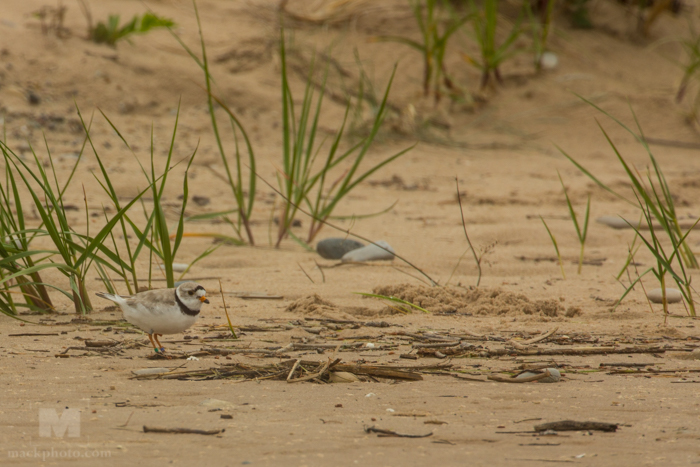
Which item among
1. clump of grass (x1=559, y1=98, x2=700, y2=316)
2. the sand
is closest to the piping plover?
the sand

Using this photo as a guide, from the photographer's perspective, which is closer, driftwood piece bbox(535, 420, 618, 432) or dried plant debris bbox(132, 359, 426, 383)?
driftwood piece bbox(535, 420, 618, 432)

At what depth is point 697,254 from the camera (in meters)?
4.17

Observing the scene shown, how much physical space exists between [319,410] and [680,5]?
9.75m

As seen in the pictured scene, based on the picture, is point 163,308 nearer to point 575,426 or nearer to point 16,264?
point 16,264

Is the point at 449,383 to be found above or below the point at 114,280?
above

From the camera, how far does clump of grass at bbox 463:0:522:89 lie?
7.26m

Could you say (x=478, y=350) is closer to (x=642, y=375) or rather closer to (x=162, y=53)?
(x=642, y=375)

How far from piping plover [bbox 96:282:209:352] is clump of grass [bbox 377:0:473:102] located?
5090mm

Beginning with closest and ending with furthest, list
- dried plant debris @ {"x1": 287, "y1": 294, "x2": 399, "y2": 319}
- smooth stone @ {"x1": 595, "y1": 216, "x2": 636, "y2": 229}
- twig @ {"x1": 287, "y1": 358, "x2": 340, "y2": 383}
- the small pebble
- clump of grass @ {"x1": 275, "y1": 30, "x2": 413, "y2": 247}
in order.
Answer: twig @ {"x1": 287, "y1": 358, "x2": 340, "y2": 383} < dried plant debris @ {"x1": 287, "y1": 294, "x2": 399, "y2": 319} < clump of grass @ {"x1": 275, "y1": 30, "x2": 413, "y2": 247} < smooth stone @ {"x1": 595, "y1": 216, "x2": 636, "y2": 229} < the small pebble

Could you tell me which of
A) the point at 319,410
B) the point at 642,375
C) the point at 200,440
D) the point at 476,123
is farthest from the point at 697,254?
the point at 476,123

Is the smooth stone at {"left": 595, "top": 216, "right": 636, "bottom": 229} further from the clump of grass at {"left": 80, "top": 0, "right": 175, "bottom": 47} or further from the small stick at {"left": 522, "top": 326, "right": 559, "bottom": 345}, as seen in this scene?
the clump of grass at {"left": 80, "top": 0, "right": 175, "bottom": 47}

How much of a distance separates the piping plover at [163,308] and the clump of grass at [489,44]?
533 cm

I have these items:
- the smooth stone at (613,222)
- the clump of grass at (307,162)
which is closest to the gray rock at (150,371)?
the clump of grass at (307,162)

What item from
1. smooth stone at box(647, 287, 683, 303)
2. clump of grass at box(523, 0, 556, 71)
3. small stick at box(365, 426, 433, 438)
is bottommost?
smooth stone at box(647, 287, 683, 303)
